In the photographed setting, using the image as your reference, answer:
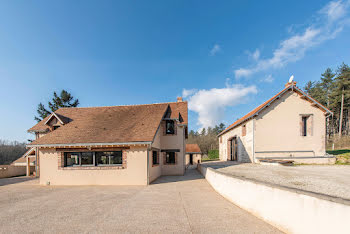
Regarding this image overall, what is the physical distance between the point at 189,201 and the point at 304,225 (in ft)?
13.4

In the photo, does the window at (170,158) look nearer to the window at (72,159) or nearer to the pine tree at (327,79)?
the window at (72,159)

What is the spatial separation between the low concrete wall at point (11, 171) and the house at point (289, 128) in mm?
23896

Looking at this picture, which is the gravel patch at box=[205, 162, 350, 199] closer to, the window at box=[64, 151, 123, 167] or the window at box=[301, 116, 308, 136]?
the window at box=[301, 116, 308, 136]

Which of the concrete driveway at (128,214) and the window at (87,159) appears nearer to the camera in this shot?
the concrete driveway at (128,214)

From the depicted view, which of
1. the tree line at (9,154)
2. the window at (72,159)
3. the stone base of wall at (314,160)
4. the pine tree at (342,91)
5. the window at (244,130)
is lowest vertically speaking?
the tree line at (9,154)

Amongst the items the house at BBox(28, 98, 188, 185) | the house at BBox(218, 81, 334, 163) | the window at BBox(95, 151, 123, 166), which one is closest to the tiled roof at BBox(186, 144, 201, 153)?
the house at BBox(218, 81, 334, 163)

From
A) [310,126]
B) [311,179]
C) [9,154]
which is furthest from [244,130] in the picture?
[9,154]

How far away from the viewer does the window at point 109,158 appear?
10.7 m

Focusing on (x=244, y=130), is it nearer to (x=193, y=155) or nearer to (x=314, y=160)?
(x=314, y=160)

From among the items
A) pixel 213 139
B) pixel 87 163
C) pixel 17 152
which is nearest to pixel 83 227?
pixel 87 163

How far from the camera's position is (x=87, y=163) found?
10875 mm

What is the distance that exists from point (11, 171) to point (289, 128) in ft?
92.9

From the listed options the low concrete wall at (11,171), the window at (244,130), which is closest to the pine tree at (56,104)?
the low concrete wall at (11,171)

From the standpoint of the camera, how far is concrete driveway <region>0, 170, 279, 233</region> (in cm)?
440
